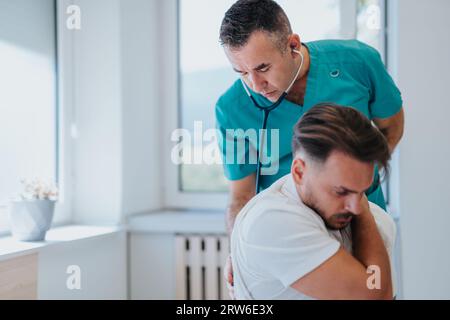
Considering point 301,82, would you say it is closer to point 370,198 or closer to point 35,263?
point 370,198

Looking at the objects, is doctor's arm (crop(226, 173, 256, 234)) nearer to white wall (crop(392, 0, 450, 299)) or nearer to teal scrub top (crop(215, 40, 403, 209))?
teal scrub top (crop(215, 40, 403, 209))

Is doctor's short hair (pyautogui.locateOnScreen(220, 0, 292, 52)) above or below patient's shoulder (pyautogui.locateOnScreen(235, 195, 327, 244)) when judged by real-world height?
above

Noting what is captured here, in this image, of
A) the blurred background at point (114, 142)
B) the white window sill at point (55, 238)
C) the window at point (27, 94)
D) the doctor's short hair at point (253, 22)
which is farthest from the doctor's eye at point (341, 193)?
the window at point (27, 94)

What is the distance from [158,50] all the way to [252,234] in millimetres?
921

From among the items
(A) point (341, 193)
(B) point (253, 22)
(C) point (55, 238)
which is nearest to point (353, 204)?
(A) point (341, 193)

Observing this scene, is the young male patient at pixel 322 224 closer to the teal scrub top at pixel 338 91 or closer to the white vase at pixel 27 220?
the teal scrub top at pixel 338 91

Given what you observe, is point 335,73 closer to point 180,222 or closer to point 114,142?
point 180,222

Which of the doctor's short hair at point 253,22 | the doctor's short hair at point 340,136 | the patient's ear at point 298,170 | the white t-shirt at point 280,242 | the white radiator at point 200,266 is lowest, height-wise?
the white radiator at point 200,266

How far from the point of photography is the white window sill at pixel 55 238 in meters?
1.20

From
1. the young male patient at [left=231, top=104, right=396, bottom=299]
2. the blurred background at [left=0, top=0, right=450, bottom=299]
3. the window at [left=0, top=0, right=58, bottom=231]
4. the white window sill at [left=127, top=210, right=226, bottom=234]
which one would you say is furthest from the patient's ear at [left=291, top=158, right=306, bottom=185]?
the window at [left=0, top=0, right=58, bottom=231]

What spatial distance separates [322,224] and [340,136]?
15 cm

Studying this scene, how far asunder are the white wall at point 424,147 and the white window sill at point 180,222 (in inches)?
23.8

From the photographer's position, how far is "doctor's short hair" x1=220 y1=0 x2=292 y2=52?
0.82 metres

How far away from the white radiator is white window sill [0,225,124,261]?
24 cm
